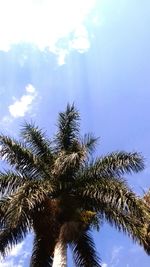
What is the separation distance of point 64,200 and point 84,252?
2665 mm

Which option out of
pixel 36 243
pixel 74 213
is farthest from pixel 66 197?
pixel 36 243

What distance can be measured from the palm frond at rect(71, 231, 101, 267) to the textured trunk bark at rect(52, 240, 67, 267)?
192 cm

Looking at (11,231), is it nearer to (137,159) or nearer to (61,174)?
(61,174)

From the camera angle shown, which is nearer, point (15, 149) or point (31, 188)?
point (31, 188)

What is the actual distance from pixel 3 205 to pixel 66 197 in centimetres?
257

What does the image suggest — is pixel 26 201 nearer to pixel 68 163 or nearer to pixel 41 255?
pixel 68 163

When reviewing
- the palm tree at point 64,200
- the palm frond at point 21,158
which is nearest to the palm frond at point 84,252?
the palm tree at point 64,200

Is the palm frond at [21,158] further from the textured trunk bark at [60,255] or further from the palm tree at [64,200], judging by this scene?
the textured trunk bark at [60,255]

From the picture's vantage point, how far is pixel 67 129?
24.1 meters

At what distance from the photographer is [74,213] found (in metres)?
21.0

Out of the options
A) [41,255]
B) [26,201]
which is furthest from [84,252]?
[26,201]

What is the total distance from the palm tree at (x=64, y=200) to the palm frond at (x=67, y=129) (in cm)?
9

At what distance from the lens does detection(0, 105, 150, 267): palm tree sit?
798 inches

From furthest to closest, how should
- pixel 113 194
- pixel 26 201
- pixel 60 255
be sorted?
pixel 113 194 < pixel 60 255 < pixel 26 201
